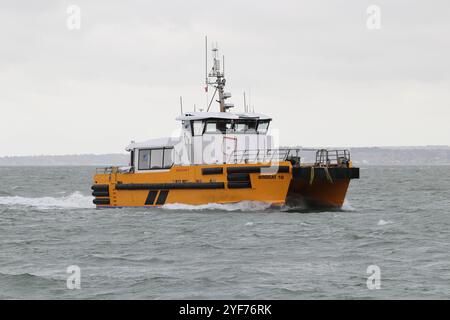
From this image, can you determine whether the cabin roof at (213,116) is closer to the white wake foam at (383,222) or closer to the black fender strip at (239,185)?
the black fender strip at (239,185)

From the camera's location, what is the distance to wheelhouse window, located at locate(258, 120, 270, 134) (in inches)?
1225

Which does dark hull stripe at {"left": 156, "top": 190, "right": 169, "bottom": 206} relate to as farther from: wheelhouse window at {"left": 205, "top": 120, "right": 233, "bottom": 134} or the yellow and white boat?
wheelhouse window at {"left": 205, "top": 120, "right": 233, "bottom": 134}

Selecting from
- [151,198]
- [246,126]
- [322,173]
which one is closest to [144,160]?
[151,198]

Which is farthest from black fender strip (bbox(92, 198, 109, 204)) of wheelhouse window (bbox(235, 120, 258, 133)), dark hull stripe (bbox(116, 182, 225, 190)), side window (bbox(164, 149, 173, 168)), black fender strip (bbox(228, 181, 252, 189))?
black fender strip (bbox(228, 181, 252, 189))

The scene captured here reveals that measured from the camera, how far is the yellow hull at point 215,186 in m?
27.6

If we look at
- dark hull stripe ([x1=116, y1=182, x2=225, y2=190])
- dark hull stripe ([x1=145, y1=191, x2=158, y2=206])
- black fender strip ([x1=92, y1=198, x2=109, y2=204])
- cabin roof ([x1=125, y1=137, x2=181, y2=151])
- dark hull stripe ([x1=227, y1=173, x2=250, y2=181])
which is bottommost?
black fender strip ([x1=92, y1=198, x2=109, y2=204])

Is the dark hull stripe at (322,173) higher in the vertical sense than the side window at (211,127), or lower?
lower

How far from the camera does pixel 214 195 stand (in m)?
28.7

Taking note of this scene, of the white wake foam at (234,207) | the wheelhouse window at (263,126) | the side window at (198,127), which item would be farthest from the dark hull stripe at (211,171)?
the wheelhouse window at (263,126)

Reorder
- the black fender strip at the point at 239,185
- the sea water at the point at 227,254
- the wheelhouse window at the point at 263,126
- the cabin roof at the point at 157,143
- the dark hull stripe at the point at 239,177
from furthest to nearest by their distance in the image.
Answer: the wheelhouse window at the point at 263,126, the cabin roof at the point at 157,143, the black fender strip at the point at 239,185, the dark hull stripe at the point at 239,177, the sea water at the point at 227,254

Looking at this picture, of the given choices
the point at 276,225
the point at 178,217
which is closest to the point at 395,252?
the point at 276,225

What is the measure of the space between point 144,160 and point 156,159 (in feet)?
2.00

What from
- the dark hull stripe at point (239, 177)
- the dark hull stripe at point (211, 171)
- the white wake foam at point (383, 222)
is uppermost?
the dark hull stripe at point (211, 171)
